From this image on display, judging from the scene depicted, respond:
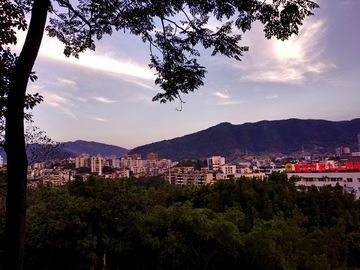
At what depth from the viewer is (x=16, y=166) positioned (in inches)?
68.0

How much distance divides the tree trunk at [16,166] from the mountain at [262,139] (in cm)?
11534

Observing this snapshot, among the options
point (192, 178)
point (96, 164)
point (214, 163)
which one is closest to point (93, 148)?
point (96, 164)

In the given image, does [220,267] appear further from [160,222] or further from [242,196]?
[242,196]

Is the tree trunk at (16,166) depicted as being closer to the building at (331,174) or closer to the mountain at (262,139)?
the building at (331,174)

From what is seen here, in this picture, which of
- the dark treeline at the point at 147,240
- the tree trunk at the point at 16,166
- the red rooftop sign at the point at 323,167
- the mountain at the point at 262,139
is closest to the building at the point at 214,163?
the red rooftop sign at the point at 323,167

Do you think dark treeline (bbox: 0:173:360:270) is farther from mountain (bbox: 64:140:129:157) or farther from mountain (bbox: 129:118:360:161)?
mountain (bbox: 64:140:129:157)

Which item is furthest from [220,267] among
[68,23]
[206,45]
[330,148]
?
[330,148]

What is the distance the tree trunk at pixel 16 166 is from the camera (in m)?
1.67

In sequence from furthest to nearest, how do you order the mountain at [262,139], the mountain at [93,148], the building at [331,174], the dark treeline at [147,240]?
the mountain at [93,148] → the mountain at [262,139] → the building at [331,174] → the dark treeline at [147,240]

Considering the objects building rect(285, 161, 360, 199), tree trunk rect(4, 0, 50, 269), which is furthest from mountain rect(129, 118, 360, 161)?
tree trunk rect(4, 0, 50, 269)

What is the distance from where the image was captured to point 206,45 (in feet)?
9.25

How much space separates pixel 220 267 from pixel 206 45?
591 centimetres

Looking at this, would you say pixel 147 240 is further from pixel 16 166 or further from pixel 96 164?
pixel 96 164

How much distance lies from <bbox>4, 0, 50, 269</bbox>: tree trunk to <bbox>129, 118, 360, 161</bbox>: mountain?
115345mm
